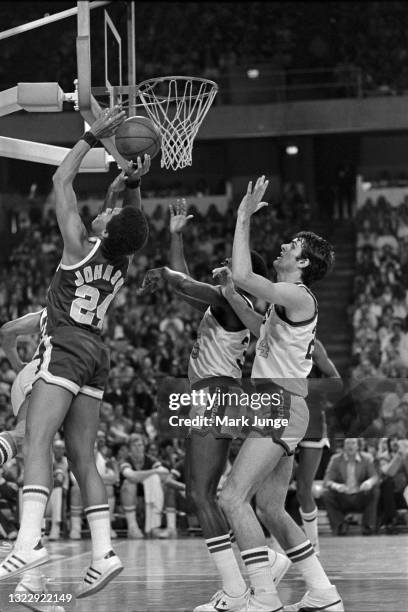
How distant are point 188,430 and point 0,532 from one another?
6332 millimetres

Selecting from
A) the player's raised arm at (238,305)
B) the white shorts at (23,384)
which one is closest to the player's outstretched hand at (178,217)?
the player's raised arm at (238,305)

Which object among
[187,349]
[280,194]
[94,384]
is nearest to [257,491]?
[94,384]

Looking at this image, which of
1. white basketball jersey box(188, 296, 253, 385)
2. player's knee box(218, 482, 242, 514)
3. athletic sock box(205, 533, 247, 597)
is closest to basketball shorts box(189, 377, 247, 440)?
white basketball jersey box(188, 296, 253, 385)

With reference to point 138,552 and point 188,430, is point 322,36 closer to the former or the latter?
point 138,552

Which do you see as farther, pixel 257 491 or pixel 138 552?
pixel 138 552

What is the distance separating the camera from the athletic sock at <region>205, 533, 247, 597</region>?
240 inches

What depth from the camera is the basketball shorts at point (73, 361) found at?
18.9 ft

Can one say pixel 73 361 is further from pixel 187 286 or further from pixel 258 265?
pixel 258 265

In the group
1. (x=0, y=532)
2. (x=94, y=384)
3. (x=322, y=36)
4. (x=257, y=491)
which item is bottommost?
(x=0, y=532)

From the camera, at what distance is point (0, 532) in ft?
39.6

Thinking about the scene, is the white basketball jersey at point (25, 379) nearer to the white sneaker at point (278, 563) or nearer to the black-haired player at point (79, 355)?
the black-haired player at point (79, 355)

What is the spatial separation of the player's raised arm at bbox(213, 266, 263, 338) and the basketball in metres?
0.94

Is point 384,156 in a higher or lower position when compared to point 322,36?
lower

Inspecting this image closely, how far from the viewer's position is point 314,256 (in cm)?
625
